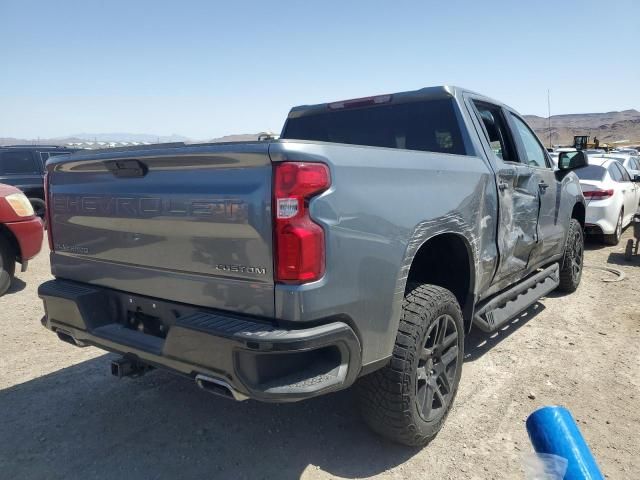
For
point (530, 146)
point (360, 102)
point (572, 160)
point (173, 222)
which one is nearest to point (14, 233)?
point (360, 102)

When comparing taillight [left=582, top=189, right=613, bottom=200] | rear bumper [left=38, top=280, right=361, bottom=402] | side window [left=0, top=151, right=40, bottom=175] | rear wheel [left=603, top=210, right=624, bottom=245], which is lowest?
rear wheel [left=603, top=210, right=624, bottom=245]

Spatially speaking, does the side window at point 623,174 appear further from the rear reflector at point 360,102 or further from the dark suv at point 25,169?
the dark suv at point 25,169

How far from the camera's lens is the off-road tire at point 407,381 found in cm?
253

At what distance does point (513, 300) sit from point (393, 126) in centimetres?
178

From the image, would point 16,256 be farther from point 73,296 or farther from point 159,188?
point 159,188

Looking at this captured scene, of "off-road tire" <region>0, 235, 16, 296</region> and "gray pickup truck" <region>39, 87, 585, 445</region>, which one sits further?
"off-road tire" <region>0, 235, 16, 296</region>

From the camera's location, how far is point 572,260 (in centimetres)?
576

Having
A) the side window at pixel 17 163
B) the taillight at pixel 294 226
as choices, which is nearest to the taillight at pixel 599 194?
the taillight at pixel 294 226

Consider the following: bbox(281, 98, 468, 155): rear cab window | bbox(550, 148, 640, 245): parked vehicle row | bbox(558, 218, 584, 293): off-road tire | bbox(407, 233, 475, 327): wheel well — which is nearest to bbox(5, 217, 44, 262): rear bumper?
bbox(281, 98, 468, 155): rear cab window

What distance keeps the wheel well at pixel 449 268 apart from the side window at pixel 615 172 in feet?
23.0

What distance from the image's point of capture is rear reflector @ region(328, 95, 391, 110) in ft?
12.5

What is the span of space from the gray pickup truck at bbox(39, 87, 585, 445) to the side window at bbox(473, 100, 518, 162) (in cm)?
21

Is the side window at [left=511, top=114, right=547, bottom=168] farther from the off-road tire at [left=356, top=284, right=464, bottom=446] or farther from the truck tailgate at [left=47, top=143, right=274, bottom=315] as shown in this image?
the truck tailgate at [left=47, top=143, right=274, bottom=315]

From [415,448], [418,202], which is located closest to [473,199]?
[418,202]
